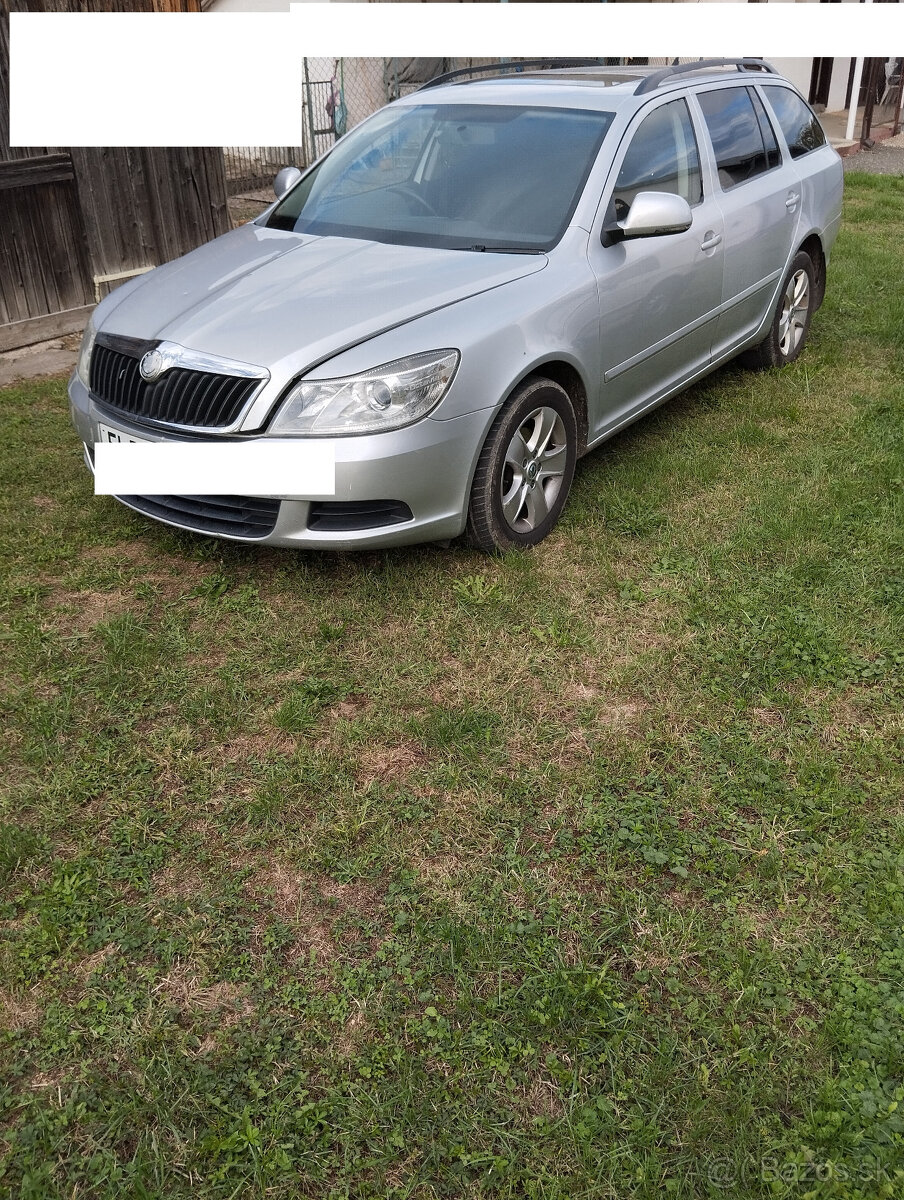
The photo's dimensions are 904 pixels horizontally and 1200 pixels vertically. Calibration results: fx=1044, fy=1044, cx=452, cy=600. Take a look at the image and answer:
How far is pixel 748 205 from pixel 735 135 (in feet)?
1.27

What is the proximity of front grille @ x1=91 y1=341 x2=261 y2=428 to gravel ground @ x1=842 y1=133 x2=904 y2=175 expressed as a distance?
491 inches

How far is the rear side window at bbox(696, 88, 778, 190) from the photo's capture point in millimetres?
5262

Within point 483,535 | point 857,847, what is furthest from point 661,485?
point 857,847

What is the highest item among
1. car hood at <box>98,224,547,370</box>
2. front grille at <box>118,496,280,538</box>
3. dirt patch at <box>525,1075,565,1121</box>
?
car hood at <box>98,224,547,370</box>

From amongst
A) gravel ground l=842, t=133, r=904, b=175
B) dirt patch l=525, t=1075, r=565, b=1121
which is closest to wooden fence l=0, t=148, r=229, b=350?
dirt patch l=525, t=1075, r=565, b=1121

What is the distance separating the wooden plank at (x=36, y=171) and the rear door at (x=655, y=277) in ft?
14.0

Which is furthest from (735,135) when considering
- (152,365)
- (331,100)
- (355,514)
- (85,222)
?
(331,100)

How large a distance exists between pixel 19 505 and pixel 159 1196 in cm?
348

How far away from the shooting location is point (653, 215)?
423cm

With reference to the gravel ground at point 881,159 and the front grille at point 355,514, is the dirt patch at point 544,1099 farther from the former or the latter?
the gravel ground at point 881,159

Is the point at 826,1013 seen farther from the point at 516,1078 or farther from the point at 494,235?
the point at 494,235

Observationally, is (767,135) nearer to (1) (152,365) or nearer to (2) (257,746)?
(1) (152,365)

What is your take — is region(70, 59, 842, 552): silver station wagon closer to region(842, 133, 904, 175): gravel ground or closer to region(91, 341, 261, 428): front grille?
region(91, 341, 261, 428): front grille

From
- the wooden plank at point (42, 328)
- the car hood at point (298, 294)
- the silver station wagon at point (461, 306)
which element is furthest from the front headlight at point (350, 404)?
the wooden plank at point (42, 328)
